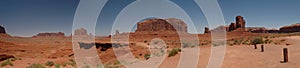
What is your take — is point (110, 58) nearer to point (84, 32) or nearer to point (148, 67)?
point (148, 67)

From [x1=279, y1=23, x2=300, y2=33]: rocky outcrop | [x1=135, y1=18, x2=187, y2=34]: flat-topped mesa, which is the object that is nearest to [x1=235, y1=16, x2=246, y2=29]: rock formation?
[x1=135, y1=18, x2=187, y2=34]: flat-topped mesa

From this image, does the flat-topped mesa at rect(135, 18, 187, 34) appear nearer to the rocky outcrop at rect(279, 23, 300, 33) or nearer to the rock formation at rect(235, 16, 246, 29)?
the rock formation at rect(235, 16, 246, 29)

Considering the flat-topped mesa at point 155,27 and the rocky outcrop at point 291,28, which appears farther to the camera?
the rocky outcrop at point 291,28

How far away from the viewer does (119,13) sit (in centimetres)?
2353

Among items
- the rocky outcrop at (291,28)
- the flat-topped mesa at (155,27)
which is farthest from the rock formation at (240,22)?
the rocky outcrop at (291,28)

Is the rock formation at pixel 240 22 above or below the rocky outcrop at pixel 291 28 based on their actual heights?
above

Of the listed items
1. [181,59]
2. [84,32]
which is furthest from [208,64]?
[84,32]

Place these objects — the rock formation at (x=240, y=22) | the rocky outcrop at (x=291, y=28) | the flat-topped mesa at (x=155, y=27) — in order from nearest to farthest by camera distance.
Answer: the rock formation at (x=240, y=22), the flat-topped mesa at (x=155, y=27), the rocky outcrop at (x=291, y=28)

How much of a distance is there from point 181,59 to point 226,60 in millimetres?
2718

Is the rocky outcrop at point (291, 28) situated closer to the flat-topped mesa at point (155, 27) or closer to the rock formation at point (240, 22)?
the rock formation at point (240, 22)

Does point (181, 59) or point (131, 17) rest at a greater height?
point (131, 17)

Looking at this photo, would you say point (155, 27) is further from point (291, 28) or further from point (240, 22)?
point (291, 28)

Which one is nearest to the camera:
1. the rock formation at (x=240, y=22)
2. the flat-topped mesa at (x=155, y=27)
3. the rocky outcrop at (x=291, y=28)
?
the rock formation at (x=240, y=22)

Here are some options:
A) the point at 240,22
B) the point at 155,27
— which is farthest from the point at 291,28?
the point at 155,27
